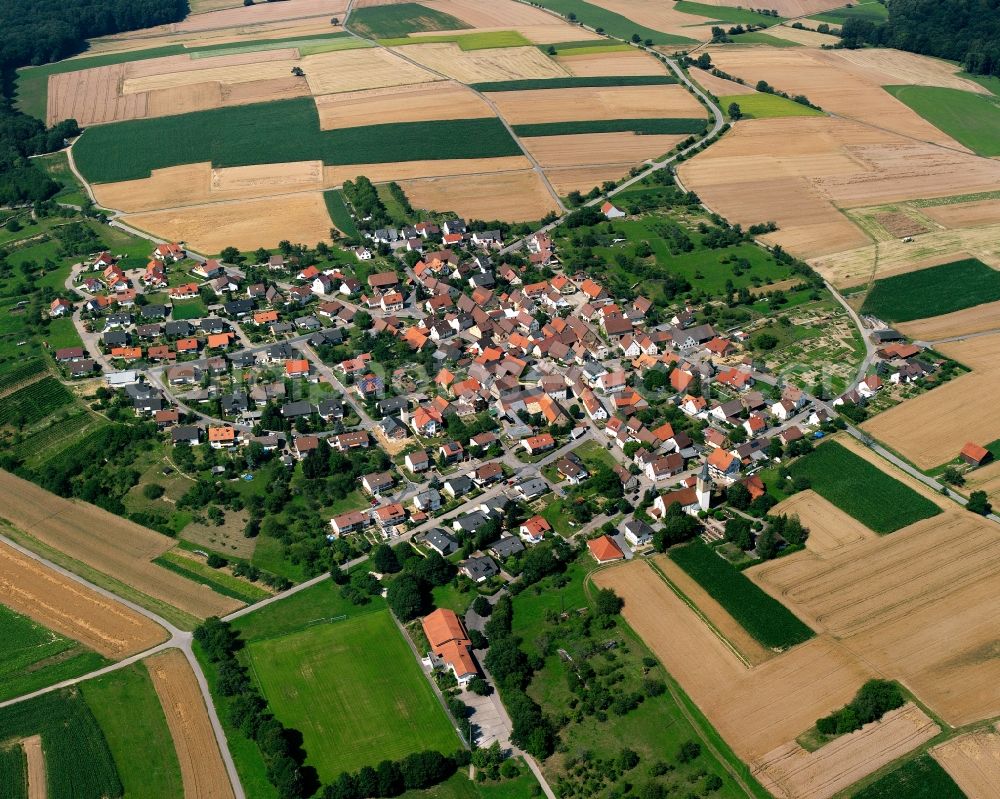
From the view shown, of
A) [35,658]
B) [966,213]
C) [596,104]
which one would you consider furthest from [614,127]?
[35,658]

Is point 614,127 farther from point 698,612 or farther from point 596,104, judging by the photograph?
point 698,612

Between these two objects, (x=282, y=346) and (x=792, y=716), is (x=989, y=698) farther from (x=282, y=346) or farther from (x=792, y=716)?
(x=282, y=346)

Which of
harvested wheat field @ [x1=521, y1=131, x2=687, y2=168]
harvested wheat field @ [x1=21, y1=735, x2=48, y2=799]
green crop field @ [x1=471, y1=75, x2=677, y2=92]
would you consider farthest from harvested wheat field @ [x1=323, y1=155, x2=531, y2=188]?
harvested wheat field @ [x1=21, y1=735, x2=48, y2=799]

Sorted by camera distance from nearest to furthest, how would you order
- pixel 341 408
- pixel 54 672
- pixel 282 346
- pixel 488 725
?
pixel 488 725 → pixel 54 672 → pixel 341 408 → pixel 282 346

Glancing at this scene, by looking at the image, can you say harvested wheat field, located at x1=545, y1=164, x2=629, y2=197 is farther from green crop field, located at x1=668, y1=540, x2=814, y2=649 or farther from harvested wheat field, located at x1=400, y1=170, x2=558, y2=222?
green crop field, located at x1=668, y1=540, x2=814, y2=649

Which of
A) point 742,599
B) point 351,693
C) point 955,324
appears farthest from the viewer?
point 955,324

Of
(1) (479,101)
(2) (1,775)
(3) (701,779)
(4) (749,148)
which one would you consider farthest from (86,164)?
(3) (701,779)
